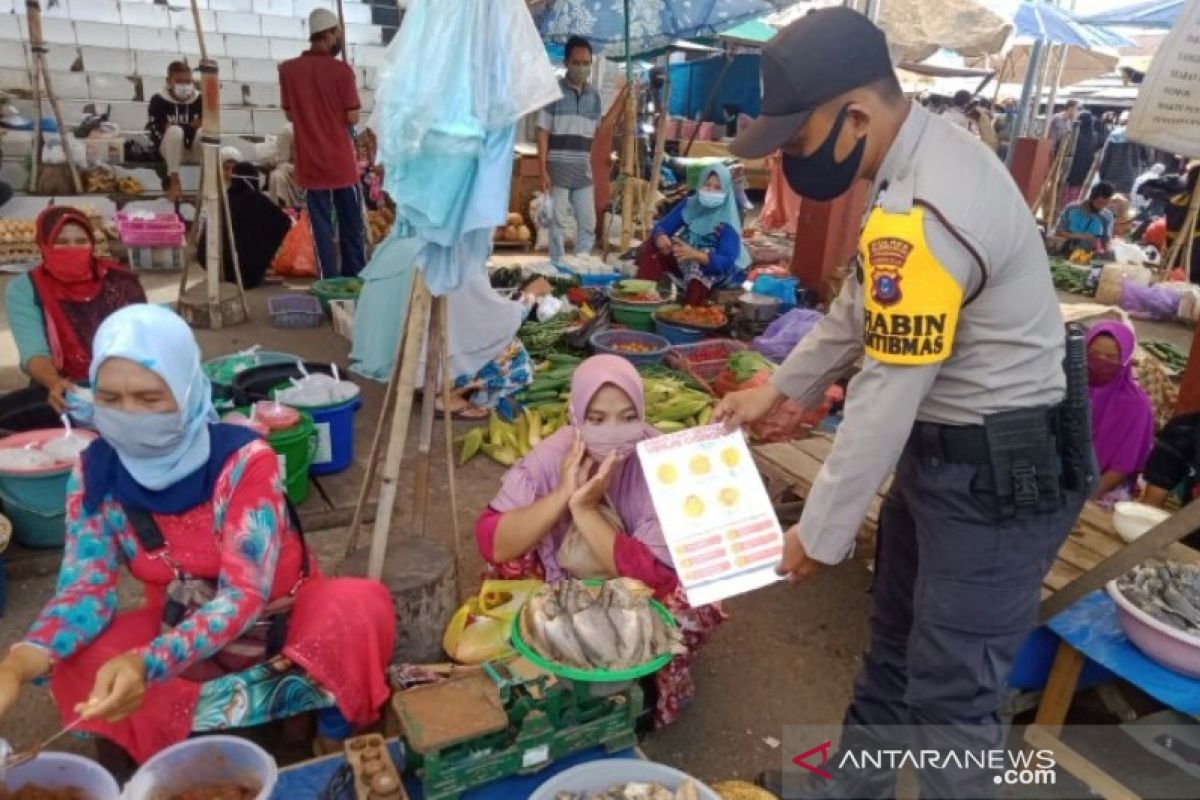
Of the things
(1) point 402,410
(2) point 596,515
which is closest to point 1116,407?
(2) point 596,515

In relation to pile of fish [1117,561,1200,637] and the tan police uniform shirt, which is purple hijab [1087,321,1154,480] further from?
the tan police uniform shirt

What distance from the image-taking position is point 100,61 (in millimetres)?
10641

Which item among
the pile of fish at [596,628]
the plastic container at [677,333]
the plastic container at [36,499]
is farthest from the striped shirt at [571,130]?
the pile of fish at [596,628]

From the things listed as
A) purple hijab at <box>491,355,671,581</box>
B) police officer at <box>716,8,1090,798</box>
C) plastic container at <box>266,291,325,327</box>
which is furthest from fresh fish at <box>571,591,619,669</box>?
plastic container at <box>266,291,325,327</box>

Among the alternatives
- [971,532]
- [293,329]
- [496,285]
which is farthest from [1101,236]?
[971,532]

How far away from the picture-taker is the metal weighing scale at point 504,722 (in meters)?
2.20

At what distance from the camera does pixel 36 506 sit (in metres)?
3.51

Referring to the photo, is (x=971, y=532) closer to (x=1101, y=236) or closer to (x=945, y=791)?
(x=945, y=791)

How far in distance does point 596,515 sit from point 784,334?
3.80m

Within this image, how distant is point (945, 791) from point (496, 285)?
229 inches

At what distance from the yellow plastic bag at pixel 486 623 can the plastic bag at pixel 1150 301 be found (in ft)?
30.8

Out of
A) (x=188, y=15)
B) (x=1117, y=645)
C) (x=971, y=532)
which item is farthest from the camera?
(x=188, y=15)

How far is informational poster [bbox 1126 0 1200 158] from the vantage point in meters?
3.87

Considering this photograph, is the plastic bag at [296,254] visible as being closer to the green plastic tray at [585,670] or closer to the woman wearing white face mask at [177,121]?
the woman wearing white face mask at [177,121]
